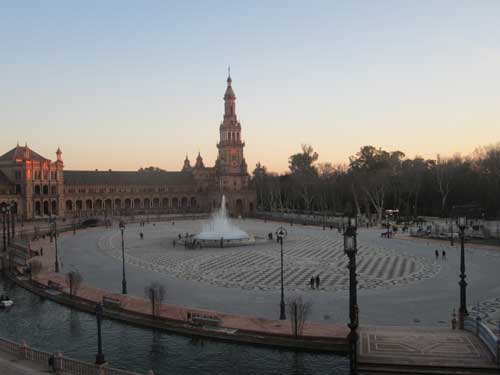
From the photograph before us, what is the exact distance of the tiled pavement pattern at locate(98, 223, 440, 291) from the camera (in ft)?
110

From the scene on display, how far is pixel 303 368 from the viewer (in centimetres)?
1902

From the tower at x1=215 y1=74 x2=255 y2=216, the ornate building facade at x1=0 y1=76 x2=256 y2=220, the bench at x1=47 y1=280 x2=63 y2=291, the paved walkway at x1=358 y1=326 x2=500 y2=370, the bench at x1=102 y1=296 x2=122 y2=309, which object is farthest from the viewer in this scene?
the tower at x1=215 y1=74 x2=255 y2=216

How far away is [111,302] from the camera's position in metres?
26.5

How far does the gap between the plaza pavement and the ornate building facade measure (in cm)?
4296

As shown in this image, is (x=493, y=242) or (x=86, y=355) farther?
(x=493, y=242)

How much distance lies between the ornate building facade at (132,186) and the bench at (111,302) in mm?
75457

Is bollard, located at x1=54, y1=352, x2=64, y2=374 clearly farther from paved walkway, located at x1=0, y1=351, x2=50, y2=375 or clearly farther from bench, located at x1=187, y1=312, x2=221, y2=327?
bench, located at x1=187, y1=312, x2=221, y2=327

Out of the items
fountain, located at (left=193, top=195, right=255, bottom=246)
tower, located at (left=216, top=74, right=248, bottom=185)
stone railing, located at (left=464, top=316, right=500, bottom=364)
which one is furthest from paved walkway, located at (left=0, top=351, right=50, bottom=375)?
tower, located at (left=216, top=74, right=248, bottom=185)

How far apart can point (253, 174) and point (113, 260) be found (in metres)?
133

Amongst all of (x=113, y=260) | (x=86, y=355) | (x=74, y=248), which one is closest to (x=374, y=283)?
(x=86, y=355)

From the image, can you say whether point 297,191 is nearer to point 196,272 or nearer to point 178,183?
point 178,183

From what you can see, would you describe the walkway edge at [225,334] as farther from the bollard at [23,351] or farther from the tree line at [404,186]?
the tree line at [404,186]

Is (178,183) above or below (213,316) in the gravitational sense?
above

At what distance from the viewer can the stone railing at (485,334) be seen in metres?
17.0
